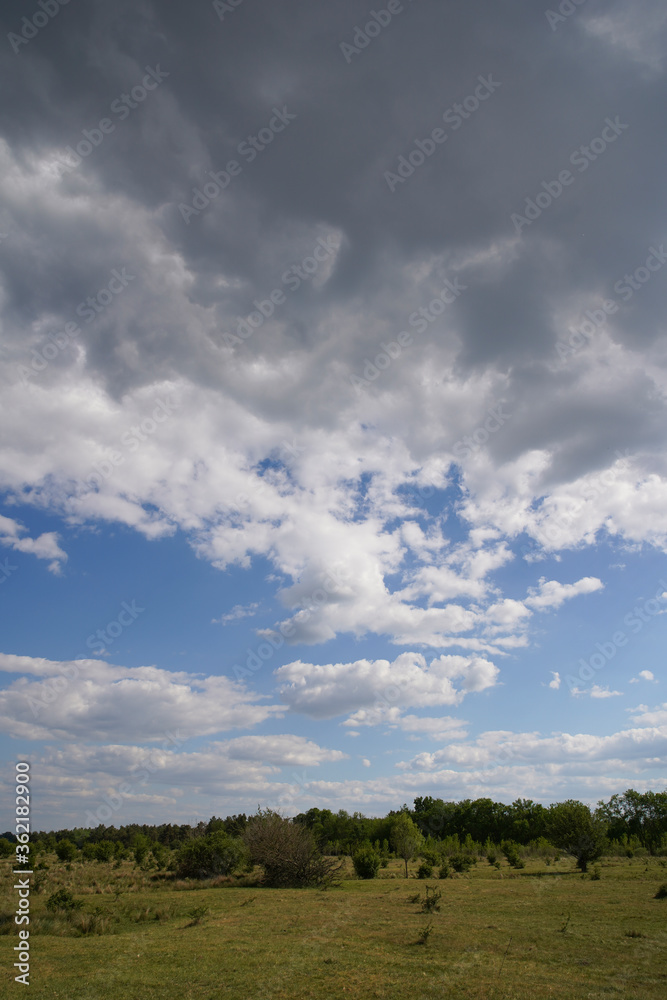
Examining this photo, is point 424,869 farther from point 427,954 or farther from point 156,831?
point 156,831

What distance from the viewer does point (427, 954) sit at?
1587cm

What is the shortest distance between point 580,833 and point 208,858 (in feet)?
110

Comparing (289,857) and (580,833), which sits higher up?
(289,857)

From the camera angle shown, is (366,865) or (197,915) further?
(366,865)

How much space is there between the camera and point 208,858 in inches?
1800

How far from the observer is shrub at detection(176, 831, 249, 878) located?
4556cm

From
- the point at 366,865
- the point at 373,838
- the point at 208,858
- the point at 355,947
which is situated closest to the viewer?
the point at 355,947

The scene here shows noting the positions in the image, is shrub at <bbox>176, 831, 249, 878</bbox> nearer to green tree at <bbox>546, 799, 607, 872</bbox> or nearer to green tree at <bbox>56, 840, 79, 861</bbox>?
green tree at <bbox>56, 840, 79, 861</bbox>

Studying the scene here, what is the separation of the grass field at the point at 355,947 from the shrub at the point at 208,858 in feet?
54.0

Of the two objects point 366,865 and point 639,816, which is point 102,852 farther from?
point 639,816

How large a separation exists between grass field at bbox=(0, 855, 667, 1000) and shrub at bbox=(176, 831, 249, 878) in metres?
16.4

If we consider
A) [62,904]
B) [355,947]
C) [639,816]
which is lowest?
[639,816]

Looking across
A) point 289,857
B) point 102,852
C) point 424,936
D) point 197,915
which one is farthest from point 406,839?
point 424,936

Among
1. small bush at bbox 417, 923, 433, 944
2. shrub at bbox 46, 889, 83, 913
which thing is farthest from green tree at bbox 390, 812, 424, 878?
small bush at bbox 417, 923, 433, 944
